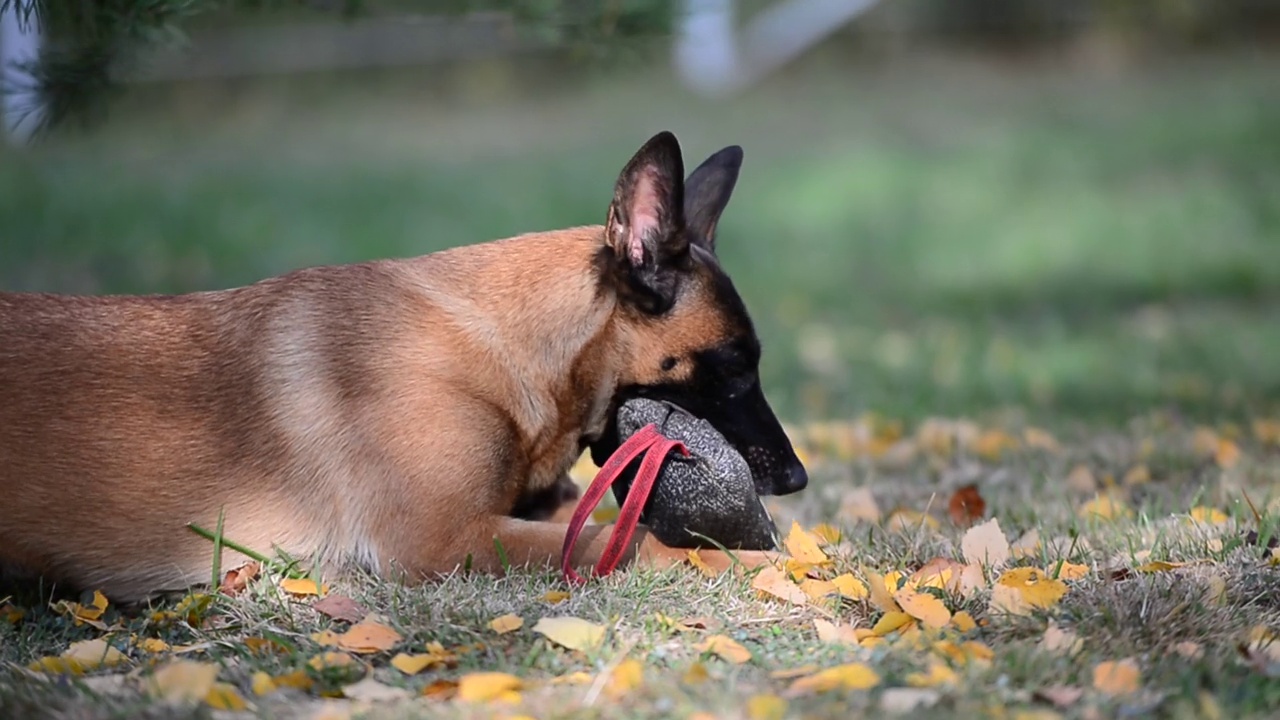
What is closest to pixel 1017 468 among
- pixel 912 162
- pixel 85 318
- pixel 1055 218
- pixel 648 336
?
pixel 648 336

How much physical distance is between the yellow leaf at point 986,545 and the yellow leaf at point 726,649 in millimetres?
923

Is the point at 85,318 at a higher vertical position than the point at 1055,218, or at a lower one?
higher

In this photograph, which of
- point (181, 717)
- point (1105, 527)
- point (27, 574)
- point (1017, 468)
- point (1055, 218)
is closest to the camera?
point (181, 717)

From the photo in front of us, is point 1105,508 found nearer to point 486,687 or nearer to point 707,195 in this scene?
point 707,195

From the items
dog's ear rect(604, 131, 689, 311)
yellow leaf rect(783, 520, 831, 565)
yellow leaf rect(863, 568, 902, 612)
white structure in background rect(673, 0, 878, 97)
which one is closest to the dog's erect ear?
dog's ear rect(604, 131, 689, 311)

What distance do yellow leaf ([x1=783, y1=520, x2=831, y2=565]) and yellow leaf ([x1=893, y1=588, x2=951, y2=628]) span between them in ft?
1.26

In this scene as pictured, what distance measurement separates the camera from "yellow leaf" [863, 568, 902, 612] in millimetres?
3312

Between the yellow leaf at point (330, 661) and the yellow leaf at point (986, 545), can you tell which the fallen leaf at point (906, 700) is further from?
the yellow leaf at point (330, 661)

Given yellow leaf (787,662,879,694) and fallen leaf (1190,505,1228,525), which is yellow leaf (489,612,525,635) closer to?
yellow leaf (787,662,879,694)

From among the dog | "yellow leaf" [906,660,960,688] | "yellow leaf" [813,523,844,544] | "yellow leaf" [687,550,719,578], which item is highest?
the dog

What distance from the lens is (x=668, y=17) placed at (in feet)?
17.6

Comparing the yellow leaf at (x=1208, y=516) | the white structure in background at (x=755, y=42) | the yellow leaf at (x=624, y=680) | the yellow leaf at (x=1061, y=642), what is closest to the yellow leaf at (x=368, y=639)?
the yellow leaf at (x=624, y=680)

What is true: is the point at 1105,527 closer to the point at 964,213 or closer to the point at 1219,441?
the point at 1219,441

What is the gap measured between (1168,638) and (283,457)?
233 centimetres
